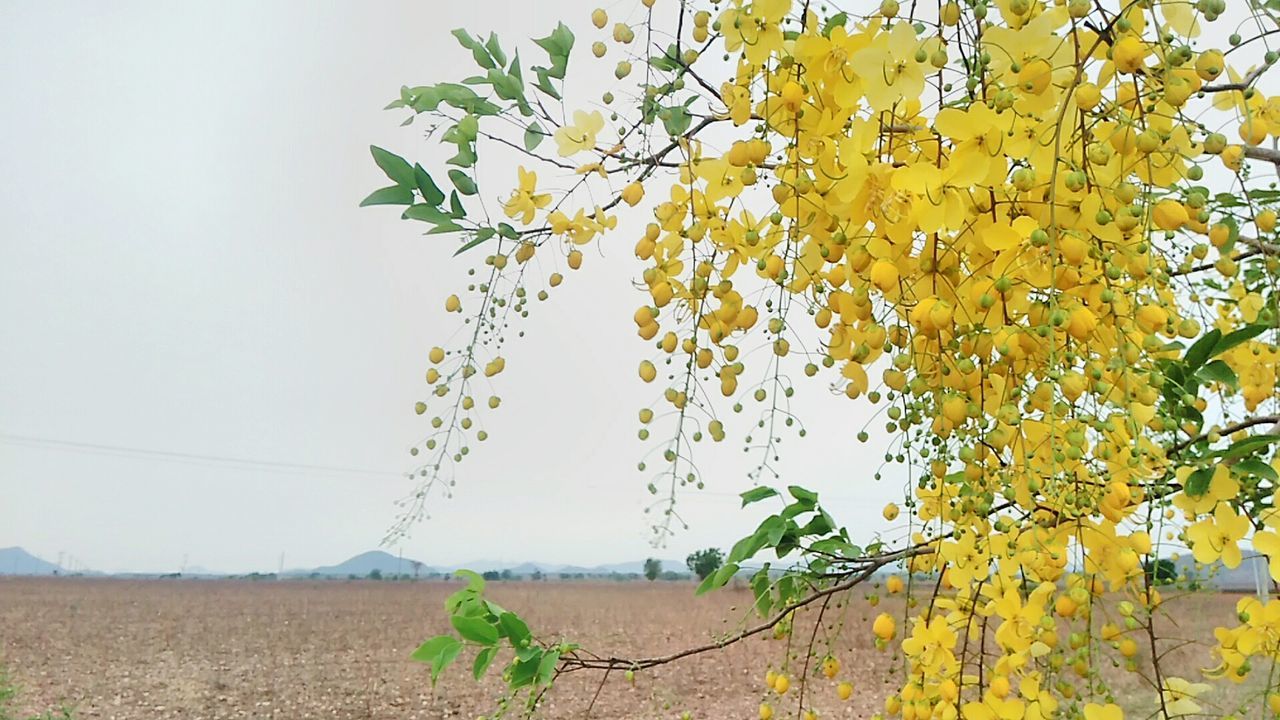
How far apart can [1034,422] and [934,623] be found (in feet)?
0.51

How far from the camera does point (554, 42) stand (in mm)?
565

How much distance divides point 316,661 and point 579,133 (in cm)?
241

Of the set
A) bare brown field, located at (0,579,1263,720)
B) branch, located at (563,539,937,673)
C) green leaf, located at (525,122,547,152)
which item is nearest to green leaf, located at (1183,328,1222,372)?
branch, located at (563,539,937,673)

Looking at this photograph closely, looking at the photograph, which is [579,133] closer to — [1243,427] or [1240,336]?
[1240,336]

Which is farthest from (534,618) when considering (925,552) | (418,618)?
(925,552)

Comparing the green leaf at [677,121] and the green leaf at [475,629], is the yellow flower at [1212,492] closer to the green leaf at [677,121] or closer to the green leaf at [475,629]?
the green leaf at [677,121]

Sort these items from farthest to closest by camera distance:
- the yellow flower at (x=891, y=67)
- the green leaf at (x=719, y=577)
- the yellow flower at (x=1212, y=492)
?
the green leaf at (x=719, y=577) → the yellow flower at (x=1212, y=492) → the yellow flower at (x=891, y=67)

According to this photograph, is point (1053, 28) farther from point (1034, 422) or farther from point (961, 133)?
point (1034, 422)

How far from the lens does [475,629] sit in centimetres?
65

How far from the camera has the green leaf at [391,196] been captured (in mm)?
488

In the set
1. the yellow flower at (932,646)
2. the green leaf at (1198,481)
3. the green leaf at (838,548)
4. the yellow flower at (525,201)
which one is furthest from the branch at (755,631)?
the yellow flower at (525,201)

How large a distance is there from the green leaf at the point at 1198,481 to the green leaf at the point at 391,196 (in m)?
0.45

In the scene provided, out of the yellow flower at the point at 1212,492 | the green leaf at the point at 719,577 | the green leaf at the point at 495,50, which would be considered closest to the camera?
the yellow flower at the point at 1212,492

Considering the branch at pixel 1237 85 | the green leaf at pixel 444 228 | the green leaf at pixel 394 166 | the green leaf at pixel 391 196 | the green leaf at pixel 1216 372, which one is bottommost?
the green leaf at pixel 1216 372
